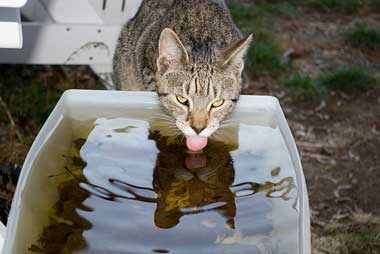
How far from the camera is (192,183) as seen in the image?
211 centimetres

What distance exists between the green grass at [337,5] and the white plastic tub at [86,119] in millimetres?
3092

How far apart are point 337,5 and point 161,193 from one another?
11.5 ft

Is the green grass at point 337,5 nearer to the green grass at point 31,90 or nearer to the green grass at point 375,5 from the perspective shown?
the green grass at point 375,5

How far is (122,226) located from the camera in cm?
188

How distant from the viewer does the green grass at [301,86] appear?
153 inches

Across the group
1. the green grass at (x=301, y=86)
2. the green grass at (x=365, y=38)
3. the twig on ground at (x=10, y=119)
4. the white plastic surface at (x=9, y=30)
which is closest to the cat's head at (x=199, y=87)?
the white plastic surface at (x=9, y=30)

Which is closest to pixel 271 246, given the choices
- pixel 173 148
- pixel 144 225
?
A: pixel 144 225

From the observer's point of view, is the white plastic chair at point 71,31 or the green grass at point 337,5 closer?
the white plastic chair at point 71,31

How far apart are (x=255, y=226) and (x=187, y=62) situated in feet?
2.25

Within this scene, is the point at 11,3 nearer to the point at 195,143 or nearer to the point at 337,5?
the point at 195,143

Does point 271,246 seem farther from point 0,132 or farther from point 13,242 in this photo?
point 0,132

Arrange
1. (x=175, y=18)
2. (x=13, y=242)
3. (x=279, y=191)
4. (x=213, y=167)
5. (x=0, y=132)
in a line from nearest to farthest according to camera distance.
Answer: (x=13, y=242), (x=279, y=191), (x=213, y=167), (x=175, y=18), (x=0, y=132)

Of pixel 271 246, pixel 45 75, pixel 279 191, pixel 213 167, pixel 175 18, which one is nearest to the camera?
pixel 271 246

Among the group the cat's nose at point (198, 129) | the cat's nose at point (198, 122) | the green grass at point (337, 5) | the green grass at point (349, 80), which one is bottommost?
the green grass at point (349, 80)
